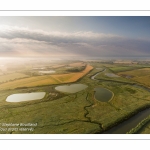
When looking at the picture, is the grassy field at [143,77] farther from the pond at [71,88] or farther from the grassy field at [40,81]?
the grassy field at [40,81]

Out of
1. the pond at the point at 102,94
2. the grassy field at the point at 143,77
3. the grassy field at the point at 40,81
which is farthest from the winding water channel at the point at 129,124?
the grassy field at the point at 40,81

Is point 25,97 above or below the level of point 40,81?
below

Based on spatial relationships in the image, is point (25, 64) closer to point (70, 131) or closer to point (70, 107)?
point (70, 107)

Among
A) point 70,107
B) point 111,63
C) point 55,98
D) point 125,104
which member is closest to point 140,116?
point 125,104

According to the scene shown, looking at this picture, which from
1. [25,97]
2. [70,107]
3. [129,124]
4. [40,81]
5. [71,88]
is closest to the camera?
[129,124]

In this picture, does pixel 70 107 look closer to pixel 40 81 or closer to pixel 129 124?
pixel 129 124

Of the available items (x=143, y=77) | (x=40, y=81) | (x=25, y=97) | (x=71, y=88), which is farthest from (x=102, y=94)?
(x=143, y=77)
